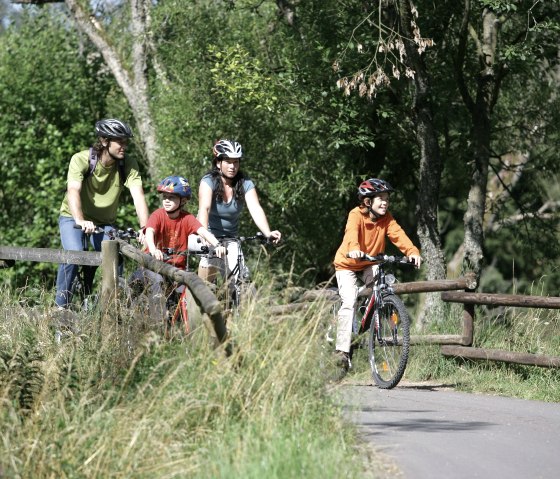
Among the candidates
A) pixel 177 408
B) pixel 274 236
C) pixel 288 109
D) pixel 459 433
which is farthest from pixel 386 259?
pixel 288 109

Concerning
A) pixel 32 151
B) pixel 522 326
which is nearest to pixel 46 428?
pixel 522 326

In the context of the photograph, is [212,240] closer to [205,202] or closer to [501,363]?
[205,202]

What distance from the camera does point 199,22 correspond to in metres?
21.7

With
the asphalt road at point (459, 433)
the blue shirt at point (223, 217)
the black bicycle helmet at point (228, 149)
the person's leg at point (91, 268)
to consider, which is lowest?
A: the asphalt road at point (459, 433)

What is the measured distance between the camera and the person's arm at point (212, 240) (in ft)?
35.7

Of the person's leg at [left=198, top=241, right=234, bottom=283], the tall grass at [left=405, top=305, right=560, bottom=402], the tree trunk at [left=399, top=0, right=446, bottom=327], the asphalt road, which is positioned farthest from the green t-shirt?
the tree trunk at [left=399, top=0, right=446, bottom=327]

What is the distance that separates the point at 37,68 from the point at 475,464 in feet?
67.6

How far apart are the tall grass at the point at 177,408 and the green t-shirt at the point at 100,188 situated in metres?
2.56

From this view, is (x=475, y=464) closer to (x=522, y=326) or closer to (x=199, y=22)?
(x=522, y=326)

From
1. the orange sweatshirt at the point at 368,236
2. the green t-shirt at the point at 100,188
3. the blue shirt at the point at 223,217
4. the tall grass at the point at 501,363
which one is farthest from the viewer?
the tall grass at the point at 501,363

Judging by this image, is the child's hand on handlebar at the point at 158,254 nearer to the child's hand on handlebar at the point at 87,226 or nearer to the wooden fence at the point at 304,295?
the wooden fence at the point at 304,295

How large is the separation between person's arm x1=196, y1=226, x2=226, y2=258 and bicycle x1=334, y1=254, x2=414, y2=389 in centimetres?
144

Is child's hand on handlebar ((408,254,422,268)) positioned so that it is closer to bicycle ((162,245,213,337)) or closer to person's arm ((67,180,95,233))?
bicycle ((162,245,213,337))

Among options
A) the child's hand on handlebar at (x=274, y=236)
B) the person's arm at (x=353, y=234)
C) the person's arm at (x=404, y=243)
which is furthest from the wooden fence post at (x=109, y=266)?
the person's arm at (x=404, y=243)
